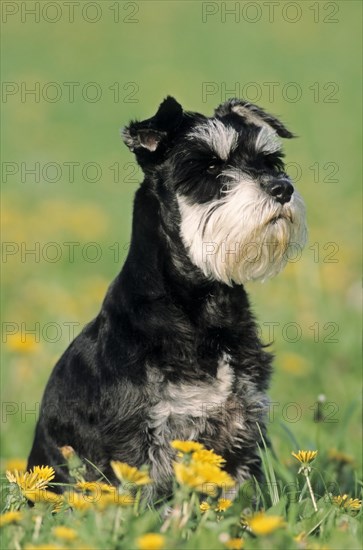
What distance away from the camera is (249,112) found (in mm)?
5387

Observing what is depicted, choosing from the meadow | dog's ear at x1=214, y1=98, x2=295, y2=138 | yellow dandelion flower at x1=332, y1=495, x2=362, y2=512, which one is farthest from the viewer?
dog's ear at x1=214, y1=98, x2=295, y2=138

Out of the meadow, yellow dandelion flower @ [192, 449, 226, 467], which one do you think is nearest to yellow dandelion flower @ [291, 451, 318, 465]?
the meadow

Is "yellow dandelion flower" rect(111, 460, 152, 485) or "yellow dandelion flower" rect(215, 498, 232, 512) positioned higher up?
"yellow dandelion flower" rect(111, 460, 152, 485)

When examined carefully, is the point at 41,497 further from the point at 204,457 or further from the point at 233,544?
the point at 233,544

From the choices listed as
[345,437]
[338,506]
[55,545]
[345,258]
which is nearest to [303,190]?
[345,258]

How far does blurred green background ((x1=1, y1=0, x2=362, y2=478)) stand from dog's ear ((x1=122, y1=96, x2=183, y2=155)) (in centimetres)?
169

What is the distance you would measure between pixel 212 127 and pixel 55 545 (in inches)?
91.2

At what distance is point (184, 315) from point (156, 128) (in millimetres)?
923

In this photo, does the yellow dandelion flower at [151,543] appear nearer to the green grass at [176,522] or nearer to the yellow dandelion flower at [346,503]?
the green grass at [176,522]

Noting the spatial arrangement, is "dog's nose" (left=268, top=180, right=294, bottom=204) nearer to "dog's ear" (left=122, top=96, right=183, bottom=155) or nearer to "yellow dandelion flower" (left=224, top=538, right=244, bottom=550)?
"dog's ear" (left=122, top=96, right=183, bottom=155)

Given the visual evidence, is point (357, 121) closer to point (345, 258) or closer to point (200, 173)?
point (345, 258)

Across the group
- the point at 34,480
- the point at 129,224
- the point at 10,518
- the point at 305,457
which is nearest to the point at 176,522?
the point at 10,518

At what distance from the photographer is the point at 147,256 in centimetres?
488

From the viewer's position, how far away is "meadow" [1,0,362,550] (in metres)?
3.73
